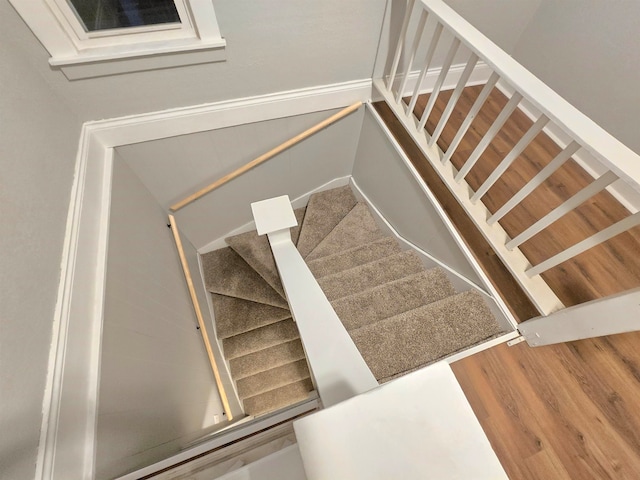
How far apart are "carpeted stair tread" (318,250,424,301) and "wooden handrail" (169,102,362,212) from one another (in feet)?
3.35

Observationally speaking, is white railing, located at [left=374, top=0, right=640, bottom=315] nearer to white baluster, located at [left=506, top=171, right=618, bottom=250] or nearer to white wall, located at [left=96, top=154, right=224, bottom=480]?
white baluster, located at [left=506, top=171, right=618, bottom=250]

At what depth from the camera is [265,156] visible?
225cm

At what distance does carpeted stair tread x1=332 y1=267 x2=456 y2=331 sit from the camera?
162 cm

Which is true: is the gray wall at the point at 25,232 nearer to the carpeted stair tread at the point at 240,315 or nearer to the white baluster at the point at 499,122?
the carpeted stair tread at the point at 240,315

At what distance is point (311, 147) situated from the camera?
8.02 ft

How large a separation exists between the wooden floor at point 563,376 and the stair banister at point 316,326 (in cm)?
75

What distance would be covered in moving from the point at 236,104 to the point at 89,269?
1252 mm

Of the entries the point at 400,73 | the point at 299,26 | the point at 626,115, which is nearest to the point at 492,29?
the point at 400,73

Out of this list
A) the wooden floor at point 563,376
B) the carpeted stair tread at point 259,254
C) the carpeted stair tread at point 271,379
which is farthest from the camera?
the carpeted stair tread at point 259,254

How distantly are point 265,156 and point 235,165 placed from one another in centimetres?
24

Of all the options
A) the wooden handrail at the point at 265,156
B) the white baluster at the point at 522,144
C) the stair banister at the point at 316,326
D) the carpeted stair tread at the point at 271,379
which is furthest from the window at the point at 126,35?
the carpeted stair tread at the point at 271,379

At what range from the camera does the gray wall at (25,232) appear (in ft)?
2.42

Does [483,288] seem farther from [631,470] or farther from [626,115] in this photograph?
[626,115]

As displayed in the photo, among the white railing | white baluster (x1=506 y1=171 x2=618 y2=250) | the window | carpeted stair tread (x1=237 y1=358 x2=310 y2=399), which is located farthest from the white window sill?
carpeted stair tread (x1=237 y1=358 x2=310 y2=399)
